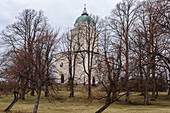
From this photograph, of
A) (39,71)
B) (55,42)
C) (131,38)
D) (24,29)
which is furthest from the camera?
(24,29)

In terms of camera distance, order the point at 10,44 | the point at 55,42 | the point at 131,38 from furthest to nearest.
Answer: the point at 10,44 → the point at 131,38 → the point at 55,42

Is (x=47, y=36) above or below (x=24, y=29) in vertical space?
below

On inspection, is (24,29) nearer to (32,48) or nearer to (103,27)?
(103,27)

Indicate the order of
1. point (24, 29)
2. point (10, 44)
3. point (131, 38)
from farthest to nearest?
point (24, 29)
point (10, 44)
point (131, 38)

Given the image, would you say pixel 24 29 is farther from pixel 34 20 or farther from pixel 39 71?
pixel 39 71

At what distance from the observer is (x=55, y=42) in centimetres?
1339

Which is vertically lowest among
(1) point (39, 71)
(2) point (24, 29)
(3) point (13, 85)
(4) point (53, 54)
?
(3) point (13, 85)

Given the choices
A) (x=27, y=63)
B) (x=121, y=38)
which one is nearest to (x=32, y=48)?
(x=27, y=63)

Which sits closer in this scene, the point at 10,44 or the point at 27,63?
the point at 27,63

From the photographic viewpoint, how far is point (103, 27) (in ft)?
96.9

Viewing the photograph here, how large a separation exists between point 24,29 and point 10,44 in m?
3.29

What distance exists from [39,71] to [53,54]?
1.68m

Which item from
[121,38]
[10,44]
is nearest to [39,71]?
[121,38]

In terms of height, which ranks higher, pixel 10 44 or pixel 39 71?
pixel 10 44
